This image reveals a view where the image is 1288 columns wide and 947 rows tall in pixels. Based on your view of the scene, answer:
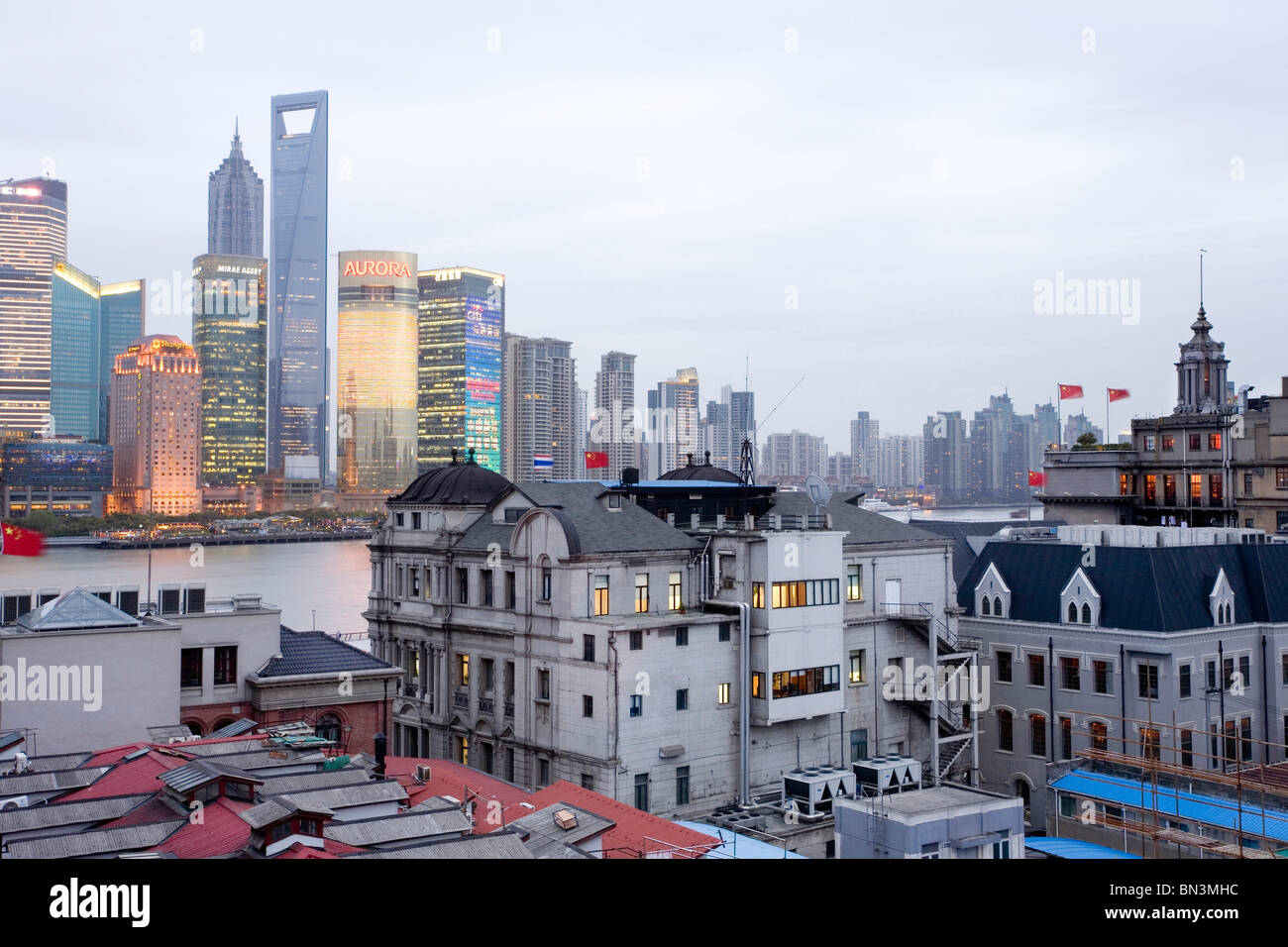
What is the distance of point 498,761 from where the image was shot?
4188 cm

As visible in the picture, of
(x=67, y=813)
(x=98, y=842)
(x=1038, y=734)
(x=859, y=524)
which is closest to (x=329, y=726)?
(x=67, y=813)

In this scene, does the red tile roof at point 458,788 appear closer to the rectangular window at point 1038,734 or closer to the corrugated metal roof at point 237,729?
the corrugated metal roof at point 237,729

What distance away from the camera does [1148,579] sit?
44250 millimetres

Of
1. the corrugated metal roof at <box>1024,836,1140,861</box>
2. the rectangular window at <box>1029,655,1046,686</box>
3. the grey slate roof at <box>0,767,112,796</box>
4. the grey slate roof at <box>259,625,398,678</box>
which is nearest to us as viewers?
the grey slate roof at <box>0,767,112,796</box>

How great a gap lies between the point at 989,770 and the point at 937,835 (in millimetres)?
22824

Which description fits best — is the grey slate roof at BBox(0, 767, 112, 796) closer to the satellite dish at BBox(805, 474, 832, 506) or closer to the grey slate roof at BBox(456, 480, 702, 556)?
the grey slate roof at BBox(456, 480, 702, 556)

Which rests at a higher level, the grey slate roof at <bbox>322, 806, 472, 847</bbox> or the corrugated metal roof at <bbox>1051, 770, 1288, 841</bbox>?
the grey slate roof at <bbox>322, 806, 472, 847</bbox>

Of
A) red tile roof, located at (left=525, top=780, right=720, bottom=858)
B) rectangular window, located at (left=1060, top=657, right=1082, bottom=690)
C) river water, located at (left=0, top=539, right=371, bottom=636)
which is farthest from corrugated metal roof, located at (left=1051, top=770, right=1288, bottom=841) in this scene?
river water, located at (left=0, top=539, right=371, bottom=636)

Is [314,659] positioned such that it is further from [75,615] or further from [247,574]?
[247,574]

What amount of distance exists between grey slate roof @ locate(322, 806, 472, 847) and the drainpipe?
60.5 feet

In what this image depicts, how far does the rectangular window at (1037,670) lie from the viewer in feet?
151

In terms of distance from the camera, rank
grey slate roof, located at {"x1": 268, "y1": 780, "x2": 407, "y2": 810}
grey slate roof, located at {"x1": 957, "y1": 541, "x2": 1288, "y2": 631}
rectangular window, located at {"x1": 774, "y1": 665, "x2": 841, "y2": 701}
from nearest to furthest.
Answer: grey slate roof, located at {"x1": 268, "y1": 780, "x2": 407, "y2": 810} → rectangular window, located at {"x1": 774, "y1": 665, "x2": 841, "y2": 701} → grey slate roof, located at {"x1": 957, "y1": 541, "x2": 1288, "y2": 631}

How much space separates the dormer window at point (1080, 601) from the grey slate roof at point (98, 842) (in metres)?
35.5

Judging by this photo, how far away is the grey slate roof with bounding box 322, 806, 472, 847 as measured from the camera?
19.9 metres
